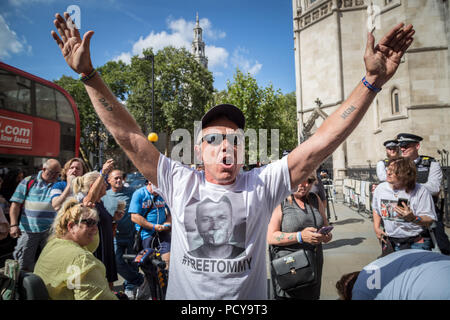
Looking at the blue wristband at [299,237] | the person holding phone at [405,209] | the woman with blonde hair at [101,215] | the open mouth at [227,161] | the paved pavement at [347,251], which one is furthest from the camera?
the paved pavement at [347,251]

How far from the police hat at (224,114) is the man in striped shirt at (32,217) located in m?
3.92

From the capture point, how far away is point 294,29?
25.5 meters

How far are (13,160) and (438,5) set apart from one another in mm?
23063

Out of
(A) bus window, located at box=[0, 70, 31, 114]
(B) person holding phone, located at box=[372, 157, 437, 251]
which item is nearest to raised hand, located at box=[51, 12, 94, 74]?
(B) person holding phone, located at box=[372, 157, 437, 251]

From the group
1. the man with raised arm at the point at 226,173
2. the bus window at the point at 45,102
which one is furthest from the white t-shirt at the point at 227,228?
the bus window at the point at 45,102

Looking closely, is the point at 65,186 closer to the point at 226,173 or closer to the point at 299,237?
the point at 299,237

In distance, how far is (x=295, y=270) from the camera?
2.47 meters

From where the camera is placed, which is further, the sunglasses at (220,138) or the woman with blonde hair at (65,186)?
the woman with blonde hair at (65,186)

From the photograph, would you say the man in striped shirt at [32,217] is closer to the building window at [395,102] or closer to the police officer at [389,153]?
the police officer at [389,153]

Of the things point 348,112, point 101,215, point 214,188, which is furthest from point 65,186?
point 348,112

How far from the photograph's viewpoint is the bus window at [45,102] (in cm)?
751
